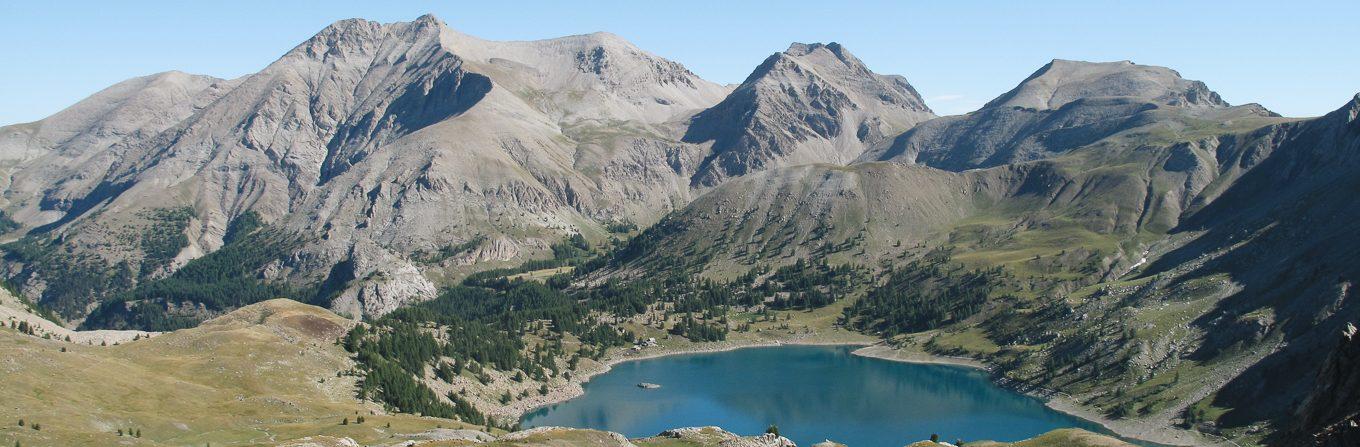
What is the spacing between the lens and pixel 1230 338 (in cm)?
16650

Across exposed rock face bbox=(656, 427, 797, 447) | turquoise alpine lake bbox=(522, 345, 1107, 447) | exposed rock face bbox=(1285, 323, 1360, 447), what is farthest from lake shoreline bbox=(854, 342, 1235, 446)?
exposed rock face bbox=(1285, 323, 1360, 447)

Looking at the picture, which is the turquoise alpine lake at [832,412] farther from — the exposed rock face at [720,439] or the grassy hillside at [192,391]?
the exposed rock face at [720,439]

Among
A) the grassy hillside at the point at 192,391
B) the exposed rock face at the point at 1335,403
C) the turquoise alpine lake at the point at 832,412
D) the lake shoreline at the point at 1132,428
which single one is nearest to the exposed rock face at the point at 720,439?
the grassy hillside at the point at 192,391

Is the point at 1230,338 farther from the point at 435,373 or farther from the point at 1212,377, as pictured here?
the point at 435,373

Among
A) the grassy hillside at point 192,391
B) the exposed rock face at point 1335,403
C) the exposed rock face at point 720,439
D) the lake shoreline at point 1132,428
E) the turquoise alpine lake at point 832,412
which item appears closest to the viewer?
the exposed rock face at point 1335,403

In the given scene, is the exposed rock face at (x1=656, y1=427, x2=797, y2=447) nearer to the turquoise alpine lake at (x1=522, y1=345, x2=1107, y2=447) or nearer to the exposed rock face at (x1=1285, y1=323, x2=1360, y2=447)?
the turquoise alpine lake at (x1=522, y1=345, x2=1107, y2=447)

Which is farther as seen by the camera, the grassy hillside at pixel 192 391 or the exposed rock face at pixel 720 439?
the exposed rock face at pixel 720 439

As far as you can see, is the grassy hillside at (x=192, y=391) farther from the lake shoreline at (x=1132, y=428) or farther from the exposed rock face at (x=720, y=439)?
the lake shoreline at (x=1132, y=428)

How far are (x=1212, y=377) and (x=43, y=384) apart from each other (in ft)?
545

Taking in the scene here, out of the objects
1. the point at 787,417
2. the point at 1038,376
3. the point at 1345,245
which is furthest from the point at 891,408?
the point at 1345,245

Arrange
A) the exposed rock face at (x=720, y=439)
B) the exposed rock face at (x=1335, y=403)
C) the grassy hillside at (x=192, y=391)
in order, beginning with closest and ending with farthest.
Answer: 1. the exposed rock face at (x=1335, y=403)
2. the grassy hillside at (x=192, y=391)
3. the exposed rock face at (x=720, y=439)

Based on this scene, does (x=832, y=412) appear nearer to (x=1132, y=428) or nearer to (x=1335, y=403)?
(x=1132, y=428)

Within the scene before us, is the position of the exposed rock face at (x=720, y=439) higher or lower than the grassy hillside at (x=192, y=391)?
lower

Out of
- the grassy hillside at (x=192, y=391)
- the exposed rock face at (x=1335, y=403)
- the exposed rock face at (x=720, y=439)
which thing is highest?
the exposed rock face at (x=1335, y=403)
